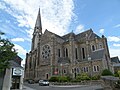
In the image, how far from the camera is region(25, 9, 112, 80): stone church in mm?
43281

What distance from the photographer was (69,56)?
53031 mm

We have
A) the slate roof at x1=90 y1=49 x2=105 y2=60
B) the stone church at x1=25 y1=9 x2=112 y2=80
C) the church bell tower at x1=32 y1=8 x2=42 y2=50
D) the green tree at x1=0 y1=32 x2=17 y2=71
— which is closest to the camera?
the green tree at x1=0 y1=32 x2=17 y2=71

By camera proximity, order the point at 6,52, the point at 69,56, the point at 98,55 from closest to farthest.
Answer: the point at 6,52
the point at 98,55
the point at 69,56

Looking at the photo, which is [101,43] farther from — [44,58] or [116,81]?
[116,81]

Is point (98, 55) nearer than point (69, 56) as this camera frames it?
Yes

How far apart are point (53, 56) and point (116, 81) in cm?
3744

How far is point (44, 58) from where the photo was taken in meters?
56.1

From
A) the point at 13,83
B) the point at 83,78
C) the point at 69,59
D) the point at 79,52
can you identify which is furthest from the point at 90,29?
the point at 13,83

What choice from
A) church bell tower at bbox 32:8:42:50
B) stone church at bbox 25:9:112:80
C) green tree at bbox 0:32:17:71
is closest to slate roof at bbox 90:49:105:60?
stone church at bbox 25:9:112:80

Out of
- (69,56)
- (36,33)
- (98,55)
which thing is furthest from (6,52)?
(36,33)

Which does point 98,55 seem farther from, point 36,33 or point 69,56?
point 36,33

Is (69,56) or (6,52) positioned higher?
(69,56)

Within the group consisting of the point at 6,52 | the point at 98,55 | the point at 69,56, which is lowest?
the point at 6,52

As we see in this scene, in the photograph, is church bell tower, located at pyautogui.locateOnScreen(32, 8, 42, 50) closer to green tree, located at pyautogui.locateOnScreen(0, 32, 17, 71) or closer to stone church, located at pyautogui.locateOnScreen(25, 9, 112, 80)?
stone church, located at pyautogui.locateOnScreen(25, 9, 112, 80)
